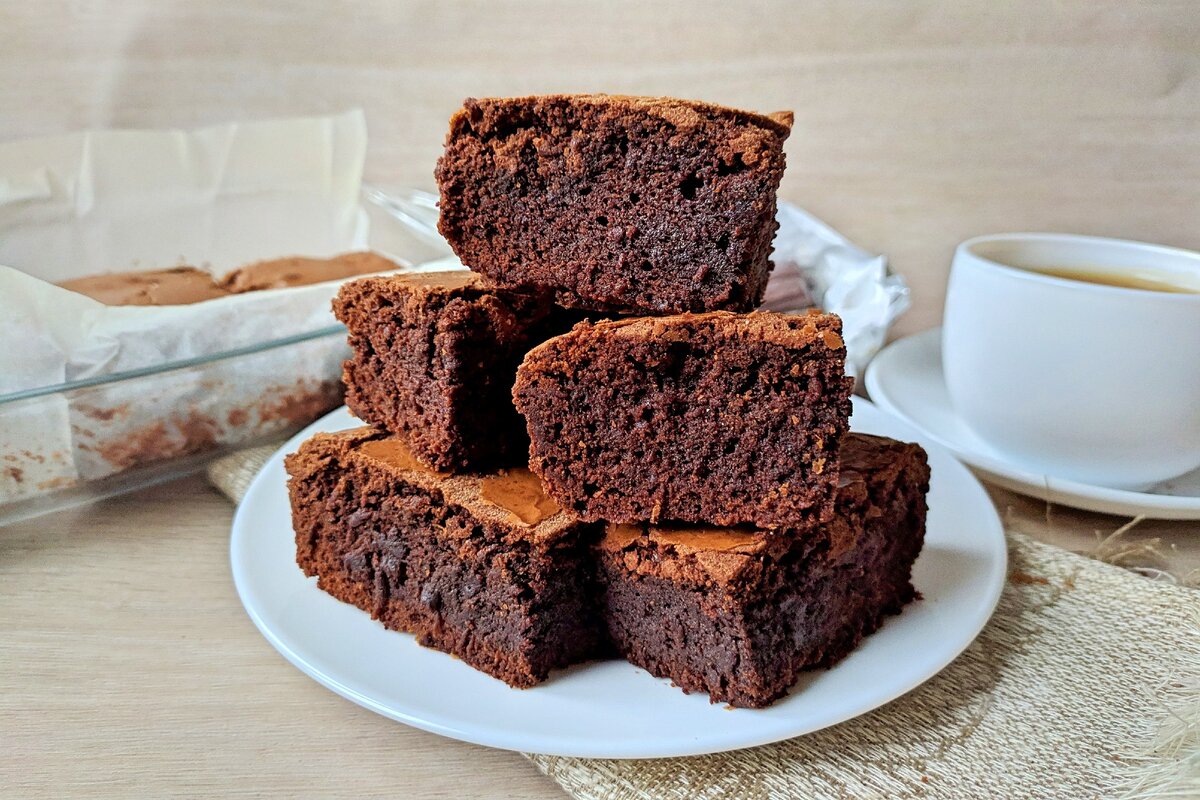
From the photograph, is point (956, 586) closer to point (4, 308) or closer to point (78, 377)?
point (78, 377)

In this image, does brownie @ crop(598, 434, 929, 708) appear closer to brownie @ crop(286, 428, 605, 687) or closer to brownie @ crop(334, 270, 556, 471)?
brownie @ crop(286, 428, 605, 687)

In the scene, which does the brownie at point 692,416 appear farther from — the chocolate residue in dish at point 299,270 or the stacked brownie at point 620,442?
the chocolate residue in dish at point 299,270

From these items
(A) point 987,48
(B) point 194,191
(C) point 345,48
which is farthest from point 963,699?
(C) point 345,48

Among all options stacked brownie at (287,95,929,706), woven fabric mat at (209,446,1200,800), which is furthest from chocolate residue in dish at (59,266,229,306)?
woven fabric mat at (209,446,1200,800)

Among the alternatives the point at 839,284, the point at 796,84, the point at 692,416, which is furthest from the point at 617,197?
the point at 796,84

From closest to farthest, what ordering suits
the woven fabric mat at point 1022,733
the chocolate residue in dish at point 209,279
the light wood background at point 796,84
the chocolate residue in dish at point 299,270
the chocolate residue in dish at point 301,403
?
the woven fabric mat at point 1022,733 → the chocolate residue in dish at point 301,403 → the chocolate residue in dish at point 209,279 → the chocolate residue in dish at point 299,270 → the light wood background at point 796,84

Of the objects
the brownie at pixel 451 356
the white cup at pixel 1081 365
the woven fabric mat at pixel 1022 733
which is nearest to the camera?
the woven fabric mat at pixel 1022 733

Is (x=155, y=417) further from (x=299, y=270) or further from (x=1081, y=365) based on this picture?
(x=1081, y=365)

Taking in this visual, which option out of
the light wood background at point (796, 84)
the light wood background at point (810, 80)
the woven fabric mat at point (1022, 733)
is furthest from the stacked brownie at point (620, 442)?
the light wood background at point (810, 80)
